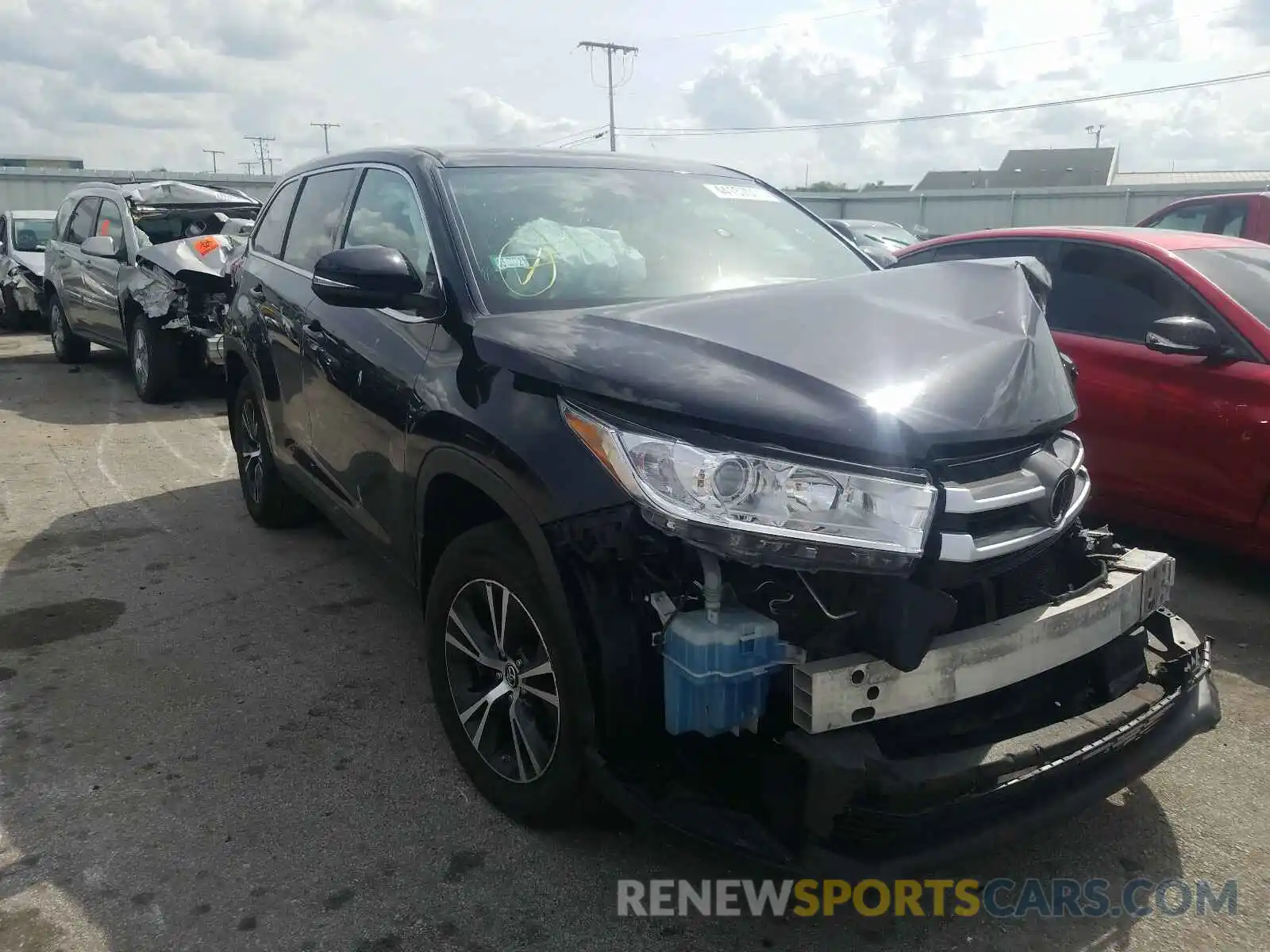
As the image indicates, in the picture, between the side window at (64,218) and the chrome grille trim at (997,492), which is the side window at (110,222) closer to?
the side window at (64,218)

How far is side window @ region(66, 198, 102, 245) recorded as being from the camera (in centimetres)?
1042

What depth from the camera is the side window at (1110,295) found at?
4.68 m

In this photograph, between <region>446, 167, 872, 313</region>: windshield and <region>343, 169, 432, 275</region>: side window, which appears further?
<region>343, 169, 432, 275</region>: side window

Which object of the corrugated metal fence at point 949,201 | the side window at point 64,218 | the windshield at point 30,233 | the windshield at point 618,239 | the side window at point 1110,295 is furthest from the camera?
the corrugated metal fence at point 949,201

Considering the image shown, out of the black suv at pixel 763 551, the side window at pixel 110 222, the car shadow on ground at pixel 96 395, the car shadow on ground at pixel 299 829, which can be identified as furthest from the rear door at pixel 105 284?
the black suv at pixel 763 551

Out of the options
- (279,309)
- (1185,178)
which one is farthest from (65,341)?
(1185,178)

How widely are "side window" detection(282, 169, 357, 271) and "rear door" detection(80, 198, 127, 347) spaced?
591cm

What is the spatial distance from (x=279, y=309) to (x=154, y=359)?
208 inches

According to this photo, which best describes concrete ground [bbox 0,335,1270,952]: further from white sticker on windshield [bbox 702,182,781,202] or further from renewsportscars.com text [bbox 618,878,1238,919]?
white sticker on windshield [bbox 702,182,781,202]

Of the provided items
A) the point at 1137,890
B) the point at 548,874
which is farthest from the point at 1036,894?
the point at 548,874

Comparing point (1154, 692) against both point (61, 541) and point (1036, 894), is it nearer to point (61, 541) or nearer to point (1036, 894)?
point (1036, 894)

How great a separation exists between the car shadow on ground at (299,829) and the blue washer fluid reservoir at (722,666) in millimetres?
287

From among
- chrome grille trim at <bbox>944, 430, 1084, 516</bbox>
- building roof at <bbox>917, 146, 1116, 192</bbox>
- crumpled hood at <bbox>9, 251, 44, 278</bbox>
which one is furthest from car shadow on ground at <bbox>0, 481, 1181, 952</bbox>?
building roof at <bbox>917, 146, 1116, 192</bbox>

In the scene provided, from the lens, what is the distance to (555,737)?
2492 millimetres
